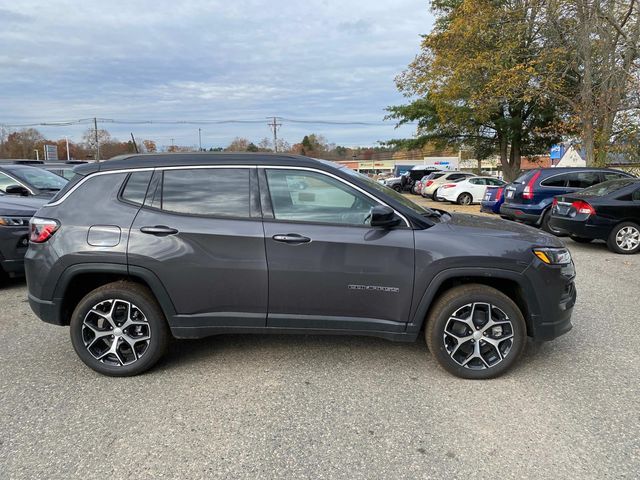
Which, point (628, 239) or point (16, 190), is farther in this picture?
point (628, 239)

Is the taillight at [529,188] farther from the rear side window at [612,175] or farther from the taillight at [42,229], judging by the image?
the taillight at [42,229]

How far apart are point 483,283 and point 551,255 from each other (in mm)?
542

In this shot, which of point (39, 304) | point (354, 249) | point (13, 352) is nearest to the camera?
point (354, 249)

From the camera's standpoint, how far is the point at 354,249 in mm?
3316

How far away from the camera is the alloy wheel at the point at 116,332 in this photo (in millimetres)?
3484

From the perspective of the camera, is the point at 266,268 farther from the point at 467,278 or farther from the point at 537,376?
the point at 537,376

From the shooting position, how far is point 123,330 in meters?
3.50

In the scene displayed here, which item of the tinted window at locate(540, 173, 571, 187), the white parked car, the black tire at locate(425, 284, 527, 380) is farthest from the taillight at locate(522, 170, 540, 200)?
the white parked car

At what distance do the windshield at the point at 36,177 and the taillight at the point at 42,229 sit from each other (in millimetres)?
4439

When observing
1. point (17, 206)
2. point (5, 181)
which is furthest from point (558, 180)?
point (5, 181)

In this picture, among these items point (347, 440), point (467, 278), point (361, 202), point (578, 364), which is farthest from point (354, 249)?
point (578, 364)

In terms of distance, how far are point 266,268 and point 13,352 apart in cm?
256

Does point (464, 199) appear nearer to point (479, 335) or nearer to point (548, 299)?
point (548, 299)

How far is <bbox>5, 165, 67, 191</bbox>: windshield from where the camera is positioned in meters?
7.32
